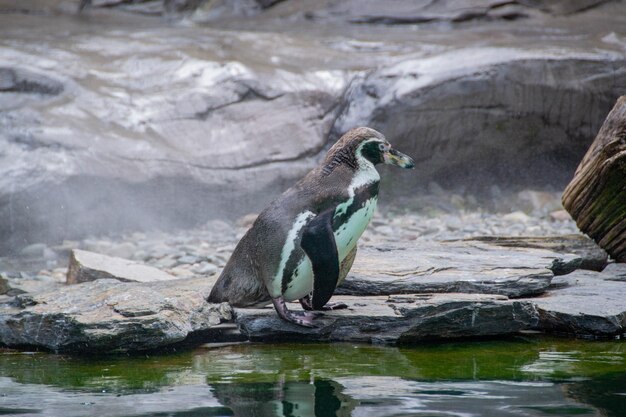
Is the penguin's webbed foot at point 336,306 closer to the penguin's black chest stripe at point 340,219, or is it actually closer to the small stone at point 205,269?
the penguin's black chest stripe at point 340,219

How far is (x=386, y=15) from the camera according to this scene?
1090 centimetres

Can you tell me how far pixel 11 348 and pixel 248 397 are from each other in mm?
1504

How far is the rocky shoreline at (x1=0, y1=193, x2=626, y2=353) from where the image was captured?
392 cm

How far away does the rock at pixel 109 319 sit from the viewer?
3834 millimetres

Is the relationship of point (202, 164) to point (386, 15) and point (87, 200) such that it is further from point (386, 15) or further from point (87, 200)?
point (386, 15)

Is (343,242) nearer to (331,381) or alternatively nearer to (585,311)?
(331,381)

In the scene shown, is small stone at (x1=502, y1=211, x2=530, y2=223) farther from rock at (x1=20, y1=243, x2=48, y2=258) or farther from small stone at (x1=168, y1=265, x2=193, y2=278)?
rock at (x1=20, y1=243, x2=48, y2=258)

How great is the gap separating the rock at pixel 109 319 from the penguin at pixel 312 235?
0.68 feet

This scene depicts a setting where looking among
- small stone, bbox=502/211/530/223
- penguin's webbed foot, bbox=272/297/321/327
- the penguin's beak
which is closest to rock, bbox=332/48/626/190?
small stone, bbox=502/211/530/223

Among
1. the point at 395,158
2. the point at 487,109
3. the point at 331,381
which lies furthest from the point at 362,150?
the point at 487,109

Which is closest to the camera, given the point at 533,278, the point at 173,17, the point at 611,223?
the point at 533,278

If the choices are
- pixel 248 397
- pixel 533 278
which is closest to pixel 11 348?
pixel 248 397

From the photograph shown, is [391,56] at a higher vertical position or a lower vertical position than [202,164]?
higher

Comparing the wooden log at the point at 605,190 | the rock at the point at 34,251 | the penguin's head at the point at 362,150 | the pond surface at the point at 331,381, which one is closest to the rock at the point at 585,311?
the pond surface at the point at 331,381
